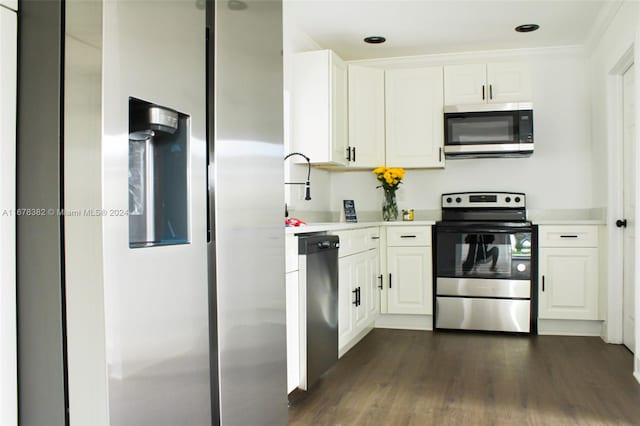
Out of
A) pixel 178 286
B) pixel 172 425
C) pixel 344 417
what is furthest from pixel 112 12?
pixel 344 417

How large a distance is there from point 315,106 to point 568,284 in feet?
7.85

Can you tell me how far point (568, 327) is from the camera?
→ 441 cm

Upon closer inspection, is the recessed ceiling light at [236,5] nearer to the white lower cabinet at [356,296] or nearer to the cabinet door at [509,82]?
the white lower cabinet at [356,296]

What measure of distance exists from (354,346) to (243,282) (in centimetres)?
263

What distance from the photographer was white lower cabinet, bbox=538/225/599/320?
427 cm

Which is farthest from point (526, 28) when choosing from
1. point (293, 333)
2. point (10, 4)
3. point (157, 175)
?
point (10, 4)

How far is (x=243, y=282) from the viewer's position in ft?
4.91

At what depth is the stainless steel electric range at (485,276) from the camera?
4.36m

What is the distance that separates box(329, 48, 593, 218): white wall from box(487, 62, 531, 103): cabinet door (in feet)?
1.18

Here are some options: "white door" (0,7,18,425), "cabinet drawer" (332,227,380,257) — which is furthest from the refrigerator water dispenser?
"cabinet drawer" (332,227,380,257)

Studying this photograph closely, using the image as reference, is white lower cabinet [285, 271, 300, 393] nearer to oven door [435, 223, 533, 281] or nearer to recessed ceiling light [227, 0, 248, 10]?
recessed ceiling light [227, 0, 248, 10]

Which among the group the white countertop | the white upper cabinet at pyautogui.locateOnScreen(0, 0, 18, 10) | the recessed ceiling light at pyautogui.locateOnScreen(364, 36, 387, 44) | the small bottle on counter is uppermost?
the recessed ceiling light at pyautogui.locateOnScreen(364, 36, 387, 44)

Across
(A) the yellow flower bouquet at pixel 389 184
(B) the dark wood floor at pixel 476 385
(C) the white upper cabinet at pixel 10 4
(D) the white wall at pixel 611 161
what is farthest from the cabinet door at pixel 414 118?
(C) the white upper cabinet at pixel 10 4

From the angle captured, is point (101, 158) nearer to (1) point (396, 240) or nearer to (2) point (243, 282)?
(2) point (243, 282)
